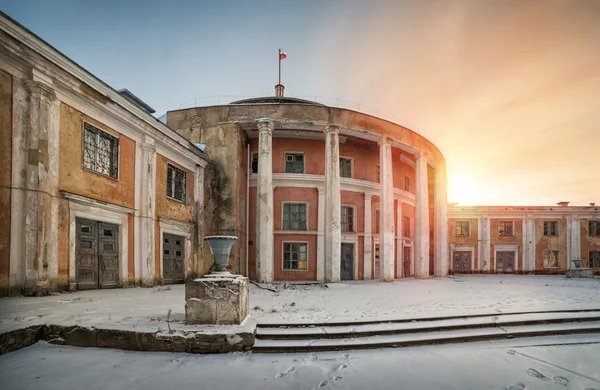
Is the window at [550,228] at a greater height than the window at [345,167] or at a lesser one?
lesser

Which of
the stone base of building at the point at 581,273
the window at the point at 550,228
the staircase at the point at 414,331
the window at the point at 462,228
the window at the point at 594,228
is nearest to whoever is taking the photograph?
the staircase at the point at 414,331

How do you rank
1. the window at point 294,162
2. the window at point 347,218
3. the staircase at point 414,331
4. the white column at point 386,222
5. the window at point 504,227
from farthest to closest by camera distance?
the window at point 504,227, the window at point 347,218, the window at point 294,162, the white column at point 386,222, the staircase at point 414,331

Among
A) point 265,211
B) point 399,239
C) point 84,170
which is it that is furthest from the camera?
Answer: point 399,239

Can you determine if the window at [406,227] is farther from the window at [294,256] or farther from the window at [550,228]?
the window at [550,228]

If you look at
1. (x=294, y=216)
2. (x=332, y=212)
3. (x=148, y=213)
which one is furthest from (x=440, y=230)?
(x=148, y=213)

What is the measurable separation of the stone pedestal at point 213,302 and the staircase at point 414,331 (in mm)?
566

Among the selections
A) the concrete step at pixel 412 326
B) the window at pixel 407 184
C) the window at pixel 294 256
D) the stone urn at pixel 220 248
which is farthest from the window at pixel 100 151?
the window at pixel 407 184

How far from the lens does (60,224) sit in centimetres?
888

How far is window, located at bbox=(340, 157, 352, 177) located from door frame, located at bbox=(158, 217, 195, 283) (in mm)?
9318

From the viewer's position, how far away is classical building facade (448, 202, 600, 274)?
32281 millimetres

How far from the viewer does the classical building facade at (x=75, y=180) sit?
7758mm

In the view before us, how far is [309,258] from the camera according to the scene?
1891cm

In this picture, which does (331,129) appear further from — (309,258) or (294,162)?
(309,258)

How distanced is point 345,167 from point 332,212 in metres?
4.59
